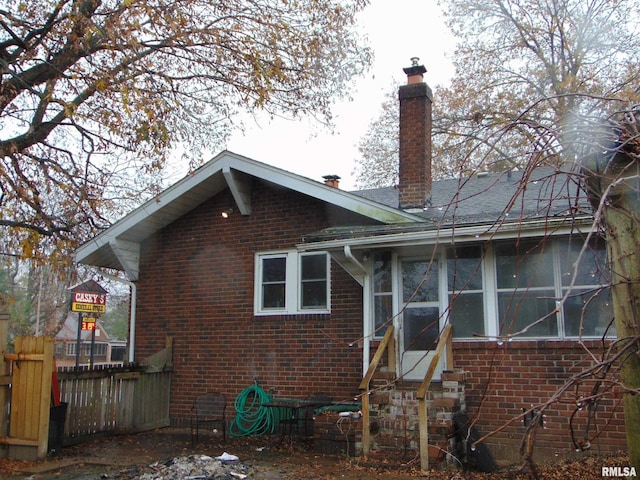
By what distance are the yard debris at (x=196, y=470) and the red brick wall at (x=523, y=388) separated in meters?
3.26

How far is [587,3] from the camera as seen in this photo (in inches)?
846

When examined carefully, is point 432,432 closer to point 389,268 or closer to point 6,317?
point 389,268

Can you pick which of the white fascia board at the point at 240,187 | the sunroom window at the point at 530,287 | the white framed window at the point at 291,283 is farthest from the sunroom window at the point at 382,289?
the white fascia board at the point at 240,187

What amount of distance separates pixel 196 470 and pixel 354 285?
4161 mm

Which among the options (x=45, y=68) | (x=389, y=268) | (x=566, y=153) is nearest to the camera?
(x=566, y=153)

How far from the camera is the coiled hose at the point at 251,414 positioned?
1044 cm

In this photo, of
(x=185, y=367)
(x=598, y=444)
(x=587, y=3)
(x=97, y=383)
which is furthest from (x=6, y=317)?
(x=587, y=3)

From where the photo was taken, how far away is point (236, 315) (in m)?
11.3

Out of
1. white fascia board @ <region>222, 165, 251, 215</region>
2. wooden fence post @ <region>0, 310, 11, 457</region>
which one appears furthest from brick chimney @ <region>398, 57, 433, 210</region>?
wooden fence post @ <region>0, 310, 11, 457</region>

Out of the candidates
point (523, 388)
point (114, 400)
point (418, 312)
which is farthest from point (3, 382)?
point (523, 388)

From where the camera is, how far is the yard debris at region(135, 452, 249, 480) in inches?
276

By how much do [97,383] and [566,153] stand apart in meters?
9.47

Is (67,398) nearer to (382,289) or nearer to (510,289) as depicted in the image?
(382,289)

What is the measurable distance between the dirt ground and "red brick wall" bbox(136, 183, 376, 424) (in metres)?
1.23
